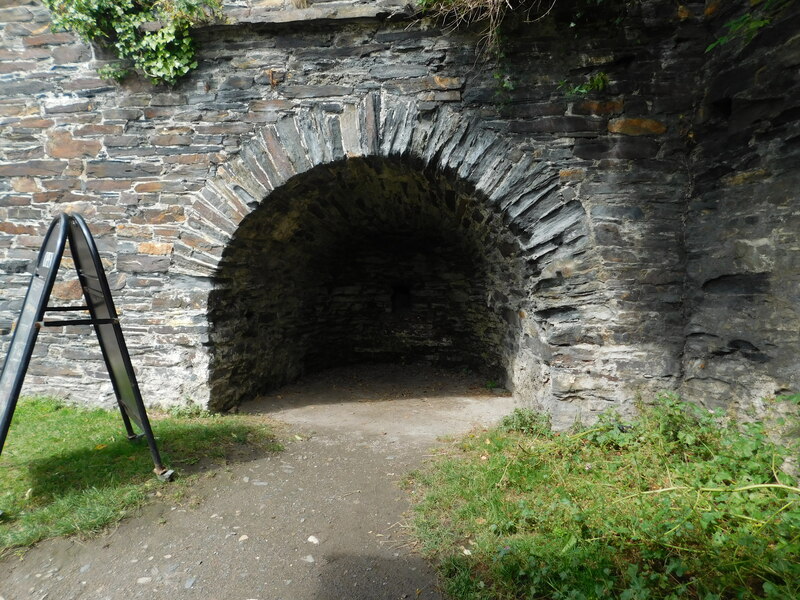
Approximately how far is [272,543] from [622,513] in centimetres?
186

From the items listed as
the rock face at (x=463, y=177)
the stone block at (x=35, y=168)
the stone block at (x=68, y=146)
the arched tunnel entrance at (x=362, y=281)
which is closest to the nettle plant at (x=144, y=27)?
the rock face at (x=463, y=177)

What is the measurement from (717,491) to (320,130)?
12.0 ft

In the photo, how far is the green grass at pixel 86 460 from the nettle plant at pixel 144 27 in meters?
3.03

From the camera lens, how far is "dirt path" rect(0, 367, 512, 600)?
6.25ft

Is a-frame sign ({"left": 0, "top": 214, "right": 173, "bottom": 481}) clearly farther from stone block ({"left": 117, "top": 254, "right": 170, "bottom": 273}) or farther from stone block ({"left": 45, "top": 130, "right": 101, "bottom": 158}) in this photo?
stone block ({"left": 45, "top": 130, "right": 101, "bottom": 158})

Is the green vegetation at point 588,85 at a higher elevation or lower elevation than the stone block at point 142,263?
higher

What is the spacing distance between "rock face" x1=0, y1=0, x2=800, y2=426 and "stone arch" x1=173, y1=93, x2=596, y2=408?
0.02 m

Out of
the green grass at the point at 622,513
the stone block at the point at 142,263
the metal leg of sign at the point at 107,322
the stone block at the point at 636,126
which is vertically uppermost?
the stone block at the point at 636,126

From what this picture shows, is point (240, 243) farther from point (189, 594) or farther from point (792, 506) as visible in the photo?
point (792, 506)

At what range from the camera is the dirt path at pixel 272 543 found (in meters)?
1.91

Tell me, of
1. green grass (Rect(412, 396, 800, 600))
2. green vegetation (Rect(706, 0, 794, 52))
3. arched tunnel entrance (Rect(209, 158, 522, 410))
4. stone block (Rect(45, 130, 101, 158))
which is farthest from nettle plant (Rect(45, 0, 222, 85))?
green grass (Rect(412, 396, 800, 600))

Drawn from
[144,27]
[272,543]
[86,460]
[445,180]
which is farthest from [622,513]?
[144,27]

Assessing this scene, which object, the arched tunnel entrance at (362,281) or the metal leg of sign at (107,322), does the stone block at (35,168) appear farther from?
the metal leg of sign at (107,322)

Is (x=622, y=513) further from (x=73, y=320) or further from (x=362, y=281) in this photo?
(x=362, y=281)
